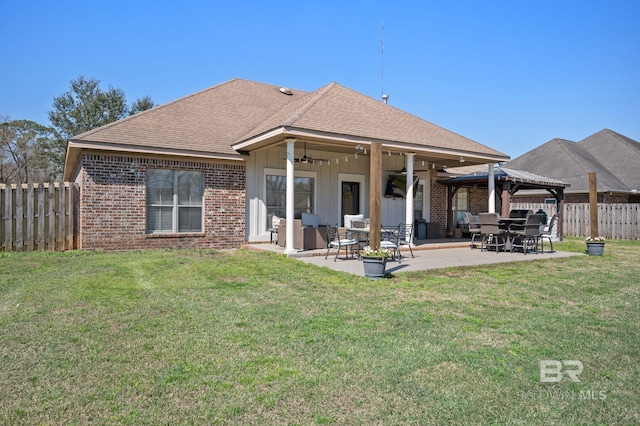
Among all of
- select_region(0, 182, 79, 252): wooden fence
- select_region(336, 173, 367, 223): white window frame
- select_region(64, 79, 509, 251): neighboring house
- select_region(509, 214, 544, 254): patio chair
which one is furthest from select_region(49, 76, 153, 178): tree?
select_region(509, 214, 544, 254): patio chair

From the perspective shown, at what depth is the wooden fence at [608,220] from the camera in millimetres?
18375

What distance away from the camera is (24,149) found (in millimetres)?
32375

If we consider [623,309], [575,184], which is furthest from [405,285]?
[575,184]

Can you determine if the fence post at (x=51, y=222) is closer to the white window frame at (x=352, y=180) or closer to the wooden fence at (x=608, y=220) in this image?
the white window frame at (x=352, y=180)

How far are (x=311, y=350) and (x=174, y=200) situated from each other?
29.3ft

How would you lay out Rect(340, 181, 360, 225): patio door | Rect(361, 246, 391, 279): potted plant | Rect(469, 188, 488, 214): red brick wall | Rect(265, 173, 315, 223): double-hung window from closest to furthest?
Rect(361, 246, 391, 279): potted plant, Rect(265, 173, 315, 223): double-hung window, Rect(340, 181, 360, 225): patio door, Rect(469, 188, 488, 214): red brick wall

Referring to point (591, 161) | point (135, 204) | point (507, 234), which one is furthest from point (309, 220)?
point (591, 161)

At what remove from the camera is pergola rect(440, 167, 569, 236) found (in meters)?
14.1

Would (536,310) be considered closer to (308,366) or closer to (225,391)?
(308,366)

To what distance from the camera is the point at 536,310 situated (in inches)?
212

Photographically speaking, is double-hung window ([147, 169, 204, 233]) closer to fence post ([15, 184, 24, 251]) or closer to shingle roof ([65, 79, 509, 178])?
shingle roof ([65, 79, 509, 178])

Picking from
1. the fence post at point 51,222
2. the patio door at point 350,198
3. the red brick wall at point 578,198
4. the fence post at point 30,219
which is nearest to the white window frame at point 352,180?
the patio door at point 350,198

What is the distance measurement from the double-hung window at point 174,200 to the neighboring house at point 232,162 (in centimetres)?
3

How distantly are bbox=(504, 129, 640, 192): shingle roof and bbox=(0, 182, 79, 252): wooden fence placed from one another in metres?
23.1
